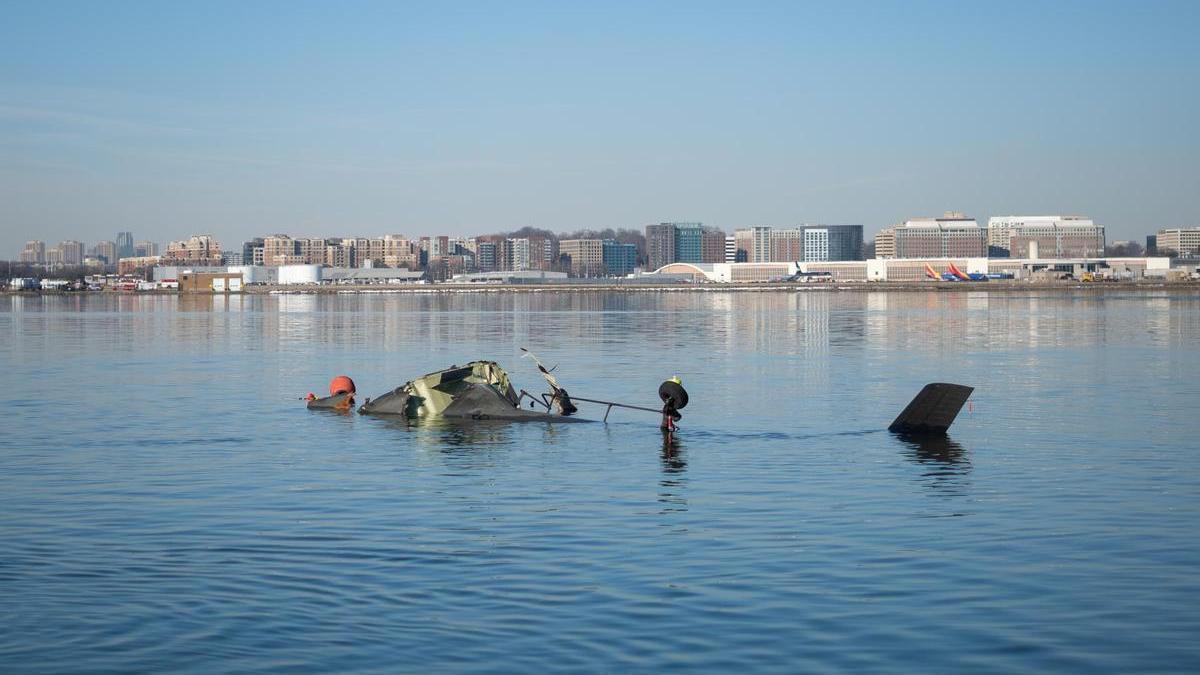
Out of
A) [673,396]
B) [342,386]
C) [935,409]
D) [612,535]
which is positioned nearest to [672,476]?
[673,396]

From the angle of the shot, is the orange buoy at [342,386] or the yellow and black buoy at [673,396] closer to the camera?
the yellow and black buoy at [673,396]

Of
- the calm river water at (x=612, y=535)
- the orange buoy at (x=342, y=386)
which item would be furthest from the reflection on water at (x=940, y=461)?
the orange buoy at (x=342, y=386)

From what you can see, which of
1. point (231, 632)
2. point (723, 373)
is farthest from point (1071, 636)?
point (723, 373)

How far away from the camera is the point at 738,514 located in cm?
2409

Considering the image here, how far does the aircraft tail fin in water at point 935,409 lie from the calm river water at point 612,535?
2.26 ft

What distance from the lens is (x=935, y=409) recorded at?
3581 centimetres

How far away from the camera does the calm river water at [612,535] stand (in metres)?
15.6

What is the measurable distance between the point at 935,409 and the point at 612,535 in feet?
54.0

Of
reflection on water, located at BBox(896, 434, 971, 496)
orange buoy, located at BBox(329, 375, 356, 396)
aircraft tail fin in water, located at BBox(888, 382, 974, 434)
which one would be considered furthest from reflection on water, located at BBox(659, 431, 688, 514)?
orange buoy, located at BBox(329, 375, 356, 396)

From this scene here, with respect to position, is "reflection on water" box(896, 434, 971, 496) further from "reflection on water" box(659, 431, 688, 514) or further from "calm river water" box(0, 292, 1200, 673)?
"reflection on water" box(659, 431, 688, 514)

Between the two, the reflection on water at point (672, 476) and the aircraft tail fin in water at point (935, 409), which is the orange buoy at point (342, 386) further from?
the aircraft tail fin in water at point (935, 409)

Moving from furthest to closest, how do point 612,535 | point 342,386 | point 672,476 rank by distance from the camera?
point 342,386
point 672,476
point 612,535

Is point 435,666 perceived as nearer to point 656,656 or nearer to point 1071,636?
point 656,656

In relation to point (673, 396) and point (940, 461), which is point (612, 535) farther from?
point (673, 396)
